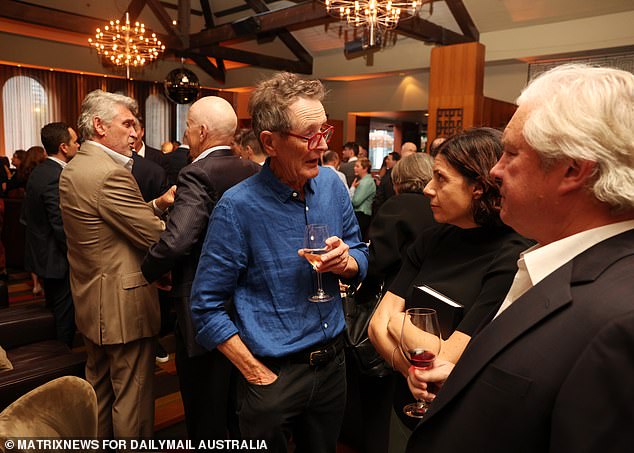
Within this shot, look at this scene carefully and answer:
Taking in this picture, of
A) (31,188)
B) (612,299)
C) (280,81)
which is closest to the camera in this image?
(612,299)

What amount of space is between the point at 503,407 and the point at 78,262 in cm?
222

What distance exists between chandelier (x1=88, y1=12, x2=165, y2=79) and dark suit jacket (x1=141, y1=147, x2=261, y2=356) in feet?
21.7

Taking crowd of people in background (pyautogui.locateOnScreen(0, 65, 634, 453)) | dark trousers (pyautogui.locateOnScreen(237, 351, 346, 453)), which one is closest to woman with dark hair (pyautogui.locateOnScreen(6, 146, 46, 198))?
crowd of people in background (pyautogui.locateOnScreen(0, 65, 634, 453))

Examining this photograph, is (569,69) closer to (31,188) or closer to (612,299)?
(612,299)

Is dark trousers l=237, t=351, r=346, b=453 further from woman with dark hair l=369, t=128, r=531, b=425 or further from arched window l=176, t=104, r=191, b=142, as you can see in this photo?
arched window l=176, t=104, r=191, b=142

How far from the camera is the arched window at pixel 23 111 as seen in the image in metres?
11.0

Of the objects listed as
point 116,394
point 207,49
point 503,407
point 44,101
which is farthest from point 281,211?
point 44,101

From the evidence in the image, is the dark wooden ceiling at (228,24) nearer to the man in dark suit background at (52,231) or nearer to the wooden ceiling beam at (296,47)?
the wooden ceiling beam at (296,47)

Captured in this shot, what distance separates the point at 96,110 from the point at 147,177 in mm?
1319

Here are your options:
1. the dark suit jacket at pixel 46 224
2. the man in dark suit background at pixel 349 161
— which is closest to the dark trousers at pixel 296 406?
the dark suit jacket at pixel 46 224

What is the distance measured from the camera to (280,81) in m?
1.65

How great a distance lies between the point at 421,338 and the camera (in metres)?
1.23

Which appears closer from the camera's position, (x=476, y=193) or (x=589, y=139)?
(x=589, y=139)

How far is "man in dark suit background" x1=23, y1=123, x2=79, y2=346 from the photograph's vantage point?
368 cm
